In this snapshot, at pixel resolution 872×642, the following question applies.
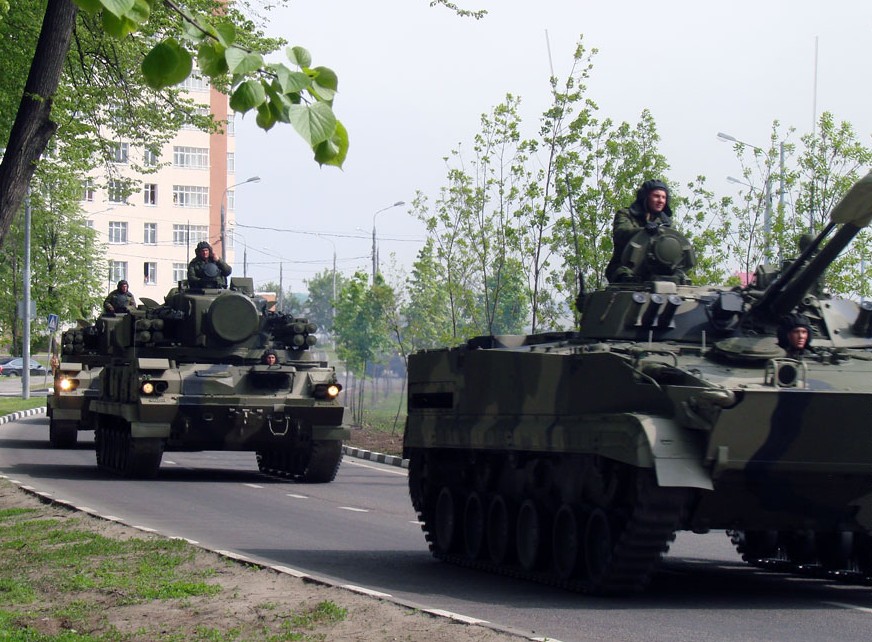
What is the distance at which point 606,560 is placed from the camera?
33.7 ft

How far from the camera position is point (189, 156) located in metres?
87.6

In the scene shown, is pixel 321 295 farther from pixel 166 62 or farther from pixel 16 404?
pixel 166 62

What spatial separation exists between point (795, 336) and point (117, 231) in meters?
79.0

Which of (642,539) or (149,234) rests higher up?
(149,234)

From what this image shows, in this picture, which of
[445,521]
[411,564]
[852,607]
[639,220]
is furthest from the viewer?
[445,521]

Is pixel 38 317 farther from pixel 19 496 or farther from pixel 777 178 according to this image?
pixel 19 496

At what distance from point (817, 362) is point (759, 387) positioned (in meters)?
1.03

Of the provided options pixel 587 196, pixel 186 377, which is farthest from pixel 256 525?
pixel 587 196

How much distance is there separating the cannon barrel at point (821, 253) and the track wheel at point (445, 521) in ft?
9.82

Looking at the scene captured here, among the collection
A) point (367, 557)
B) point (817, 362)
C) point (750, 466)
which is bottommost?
point (367, 557)

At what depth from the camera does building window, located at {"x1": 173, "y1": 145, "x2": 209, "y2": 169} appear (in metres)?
87.3

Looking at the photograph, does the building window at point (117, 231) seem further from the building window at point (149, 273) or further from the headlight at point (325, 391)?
the headlight at point (325, 391)

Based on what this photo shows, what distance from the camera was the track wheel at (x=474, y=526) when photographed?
1238cm

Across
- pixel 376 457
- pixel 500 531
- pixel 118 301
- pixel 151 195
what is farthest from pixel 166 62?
pixel 151 195
